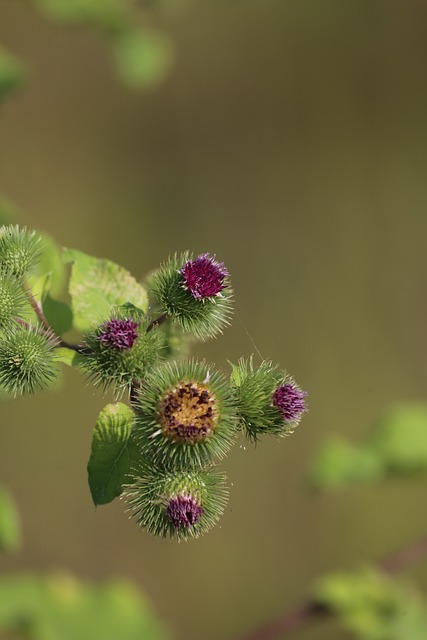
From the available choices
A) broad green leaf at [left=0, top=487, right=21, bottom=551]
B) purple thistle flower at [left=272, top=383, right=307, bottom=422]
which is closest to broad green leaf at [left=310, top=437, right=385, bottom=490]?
broad green leaf at [left=0, top=487, right=21, bottom=551]

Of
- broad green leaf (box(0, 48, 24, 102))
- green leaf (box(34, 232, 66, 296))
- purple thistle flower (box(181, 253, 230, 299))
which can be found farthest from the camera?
broad green leaf (box(0, 48, 24, 102))

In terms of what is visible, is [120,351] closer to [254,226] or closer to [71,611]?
[71,611]

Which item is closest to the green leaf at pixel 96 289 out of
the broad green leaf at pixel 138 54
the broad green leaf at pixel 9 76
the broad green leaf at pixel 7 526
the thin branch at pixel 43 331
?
the thin branch at pixel 43 331

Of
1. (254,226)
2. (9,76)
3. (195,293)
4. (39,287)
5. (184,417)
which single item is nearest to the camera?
(184,417)

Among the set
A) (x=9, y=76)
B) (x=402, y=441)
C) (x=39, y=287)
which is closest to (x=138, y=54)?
(x=9, y=76)

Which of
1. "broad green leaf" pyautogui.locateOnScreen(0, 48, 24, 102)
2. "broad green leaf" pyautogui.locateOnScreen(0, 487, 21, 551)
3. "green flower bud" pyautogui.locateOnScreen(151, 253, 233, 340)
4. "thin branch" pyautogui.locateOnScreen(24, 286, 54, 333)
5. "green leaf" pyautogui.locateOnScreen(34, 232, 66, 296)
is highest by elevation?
"broad green leaf" pyautogui.locateOnScreen(0, 48, 24, 102)

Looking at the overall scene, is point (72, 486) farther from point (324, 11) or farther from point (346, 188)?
point (324, 11)

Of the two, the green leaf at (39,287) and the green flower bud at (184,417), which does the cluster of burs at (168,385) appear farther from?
the green leaf at (39,287)

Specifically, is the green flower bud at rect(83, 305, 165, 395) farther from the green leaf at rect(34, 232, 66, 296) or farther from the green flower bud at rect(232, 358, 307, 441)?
the green leaf at rect(34, 232, 66, 296)

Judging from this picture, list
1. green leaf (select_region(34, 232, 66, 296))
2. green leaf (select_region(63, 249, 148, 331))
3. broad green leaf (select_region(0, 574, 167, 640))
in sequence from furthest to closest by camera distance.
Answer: broad green leaf (select_region(0, 574, 167, 640))
green leaf (select_region(34, 232, 66, 296))
green leaf (select_region(63, 249, 148, 331))
